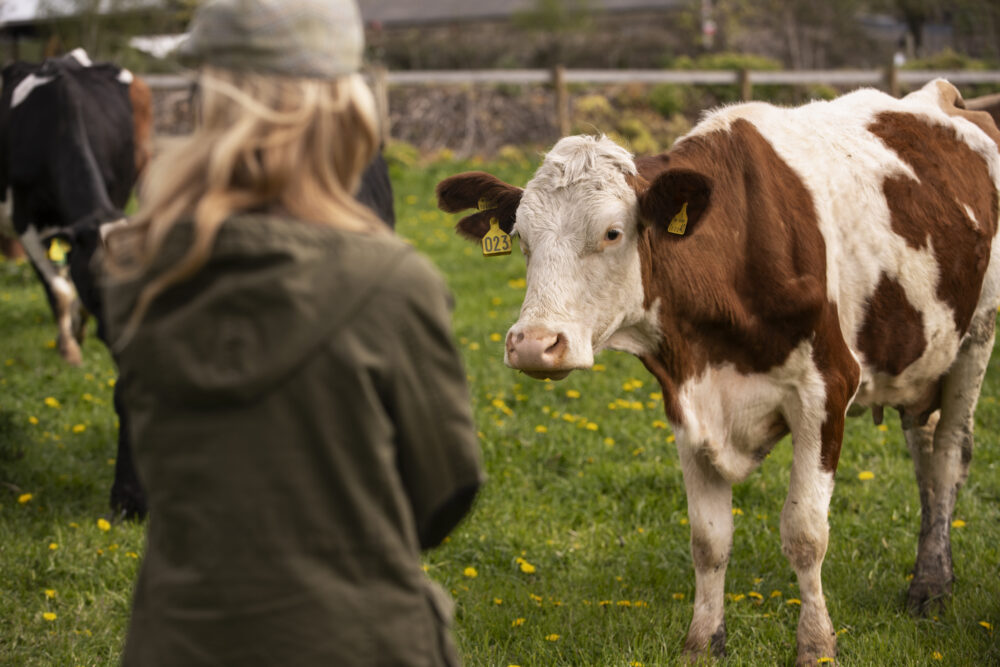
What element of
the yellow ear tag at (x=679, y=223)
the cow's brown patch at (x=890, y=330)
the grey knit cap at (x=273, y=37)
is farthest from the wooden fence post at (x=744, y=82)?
the grey knit cap at (x=273, y=37)

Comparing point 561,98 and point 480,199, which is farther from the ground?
point 480,199

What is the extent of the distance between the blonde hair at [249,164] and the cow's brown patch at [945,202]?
3.15 meters

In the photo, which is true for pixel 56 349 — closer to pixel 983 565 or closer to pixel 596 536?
pixel 596 536

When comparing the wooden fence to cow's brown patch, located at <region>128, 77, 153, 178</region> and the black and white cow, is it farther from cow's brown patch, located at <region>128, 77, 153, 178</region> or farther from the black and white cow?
the black and white cow

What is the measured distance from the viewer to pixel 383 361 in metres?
1.66

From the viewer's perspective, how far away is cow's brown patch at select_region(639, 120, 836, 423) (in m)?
3.79

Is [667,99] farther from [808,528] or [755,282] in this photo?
[808,528]

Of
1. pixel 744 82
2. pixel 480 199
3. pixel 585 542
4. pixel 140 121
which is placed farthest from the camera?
pixel 744 82

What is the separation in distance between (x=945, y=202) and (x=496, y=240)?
77.5 inches

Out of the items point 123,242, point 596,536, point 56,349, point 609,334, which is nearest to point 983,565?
point 596,536

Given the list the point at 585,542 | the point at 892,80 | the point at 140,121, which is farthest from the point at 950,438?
the point at 892,80

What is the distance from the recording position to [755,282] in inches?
151

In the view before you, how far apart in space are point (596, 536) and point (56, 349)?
210 inches

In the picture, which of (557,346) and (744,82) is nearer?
(557,346)
